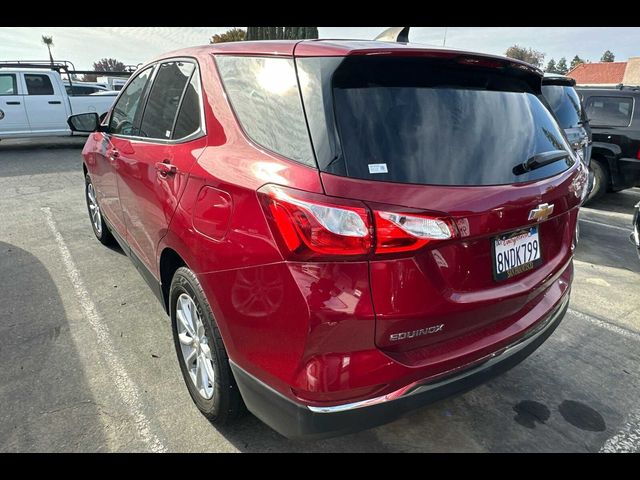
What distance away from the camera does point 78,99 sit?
11469mm

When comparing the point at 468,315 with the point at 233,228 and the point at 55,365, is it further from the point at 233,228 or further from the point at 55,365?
the point at 55,365

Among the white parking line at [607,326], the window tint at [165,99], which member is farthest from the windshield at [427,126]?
the white parking line at [607,326]

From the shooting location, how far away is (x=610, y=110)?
697 centimetres

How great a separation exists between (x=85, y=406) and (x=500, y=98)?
8.55 feet

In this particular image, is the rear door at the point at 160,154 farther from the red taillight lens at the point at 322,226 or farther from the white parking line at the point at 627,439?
the white parking line at the point at 627,439

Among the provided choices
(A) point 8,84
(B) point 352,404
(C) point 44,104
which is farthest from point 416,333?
(A) point 8,84

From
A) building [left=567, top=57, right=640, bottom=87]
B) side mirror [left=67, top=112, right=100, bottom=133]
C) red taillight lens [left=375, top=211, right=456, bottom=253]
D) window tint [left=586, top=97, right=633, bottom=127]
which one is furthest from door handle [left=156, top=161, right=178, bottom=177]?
building [left=567, top=57, right=640, bottom=87]

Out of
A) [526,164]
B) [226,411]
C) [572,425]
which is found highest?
[526,164]

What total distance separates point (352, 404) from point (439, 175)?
2.87 ft

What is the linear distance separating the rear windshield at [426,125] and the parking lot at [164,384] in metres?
1.35

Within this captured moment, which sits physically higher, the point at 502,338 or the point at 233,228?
the point at 233,228

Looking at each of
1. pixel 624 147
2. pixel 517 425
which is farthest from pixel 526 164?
pixel 624 147

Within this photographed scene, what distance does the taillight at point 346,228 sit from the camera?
4.60ft

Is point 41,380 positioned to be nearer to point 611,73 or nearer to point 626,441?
point 626,441
